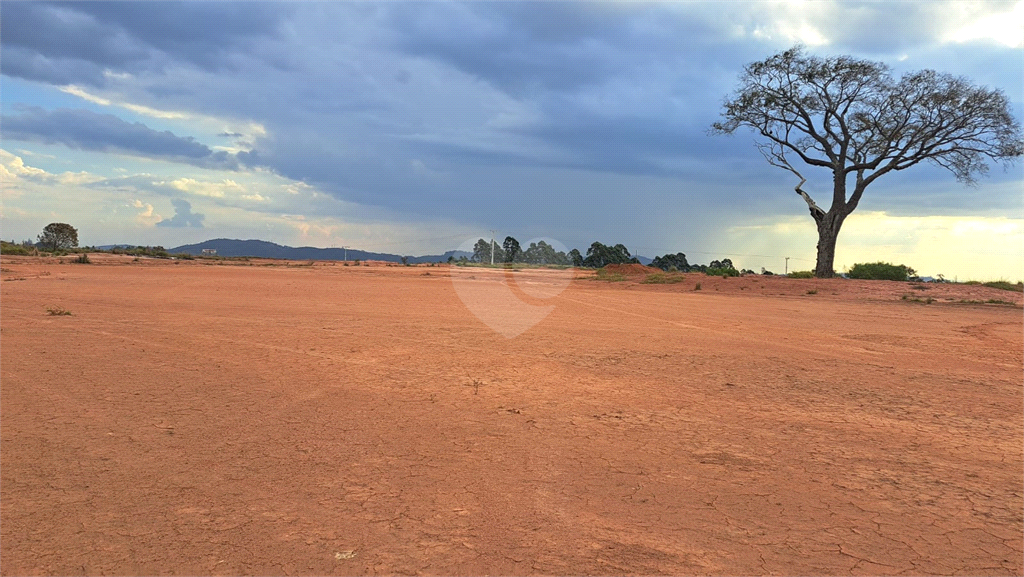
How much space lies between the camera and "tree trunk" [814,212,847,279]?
98.3 feet

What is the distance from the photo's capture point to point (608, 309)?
54.8ft

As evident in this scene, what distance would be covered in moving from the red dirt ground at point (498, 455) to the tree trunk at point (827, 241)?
21440 millimetres

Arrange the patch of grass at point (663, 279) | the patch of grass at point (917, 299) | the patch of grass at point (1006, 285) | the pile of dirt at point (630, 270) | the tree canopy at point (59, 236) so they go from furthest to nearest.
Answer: the tree canopy at point (59, 236) < the pile of dirt at point (630, 270) < the patch of grass at point (663, 279) < the patch of grass at point (1006, 285) < the patch of grass at point (917, 299)

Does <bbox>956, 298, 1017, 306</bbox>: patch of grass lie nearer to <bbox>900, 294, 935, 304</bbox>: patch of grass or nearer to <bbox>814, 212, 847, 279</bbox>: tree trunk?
<bbox>900, 294, 935, 304</bbox>: patch of grass

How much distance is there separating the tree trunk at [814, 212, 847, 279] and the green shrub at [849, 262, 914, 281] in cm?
185

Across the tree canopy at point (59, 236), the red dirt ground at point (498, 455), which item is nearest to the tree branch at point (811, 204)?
the red dirt ground at point (498, 455)

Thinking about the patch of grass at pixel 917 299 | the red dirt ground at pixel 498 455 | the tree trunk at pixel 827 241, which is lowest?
the red dirt ground at pixel 498 455

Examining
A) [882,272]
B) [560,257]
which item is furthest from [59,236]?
[882,272]

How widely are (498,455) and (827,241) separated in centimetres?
3066

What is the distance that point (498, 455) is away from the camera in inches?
182

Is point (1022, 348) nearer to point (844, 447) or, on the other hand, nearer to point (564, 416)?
point (844, 447)

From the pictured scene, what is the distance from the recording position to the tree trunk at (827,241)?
2995 centimetres

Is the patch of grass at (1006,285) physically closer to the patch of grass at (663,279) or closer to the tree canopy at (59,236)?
the patch of grass at (663,279)

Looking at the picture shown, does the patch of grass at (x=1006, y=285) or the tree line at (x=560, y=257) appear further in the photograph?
the tree line at (x=560, y=257)
